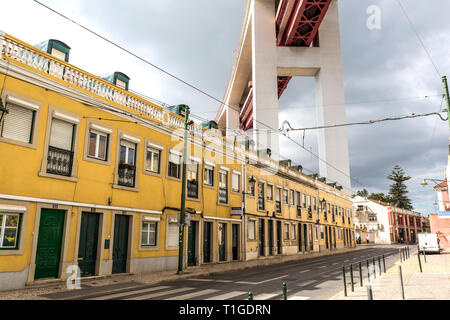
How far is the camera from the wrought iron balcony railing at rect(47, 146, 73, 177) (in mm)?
12758

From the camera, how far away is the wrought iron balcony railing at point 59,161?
12.8 metres

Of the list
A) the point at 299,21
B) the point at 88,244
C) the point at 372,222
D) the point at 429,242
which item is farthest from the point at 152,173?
the point at 372,222

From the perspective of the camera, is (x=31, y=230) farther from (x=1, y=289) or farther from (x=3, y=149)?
(x=3, y=149)

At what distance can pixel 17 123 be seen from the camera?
1187 centimetres

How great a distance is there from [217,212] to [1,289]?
45.1 feet

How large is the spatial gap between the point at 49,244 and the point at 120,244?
3.48 meters

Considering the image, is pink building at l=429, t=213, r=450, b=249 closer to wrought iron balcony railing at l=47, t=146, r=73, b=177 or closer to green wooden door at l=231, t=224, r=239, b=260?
green wooden door at l=231, t=224, r=239, b=260

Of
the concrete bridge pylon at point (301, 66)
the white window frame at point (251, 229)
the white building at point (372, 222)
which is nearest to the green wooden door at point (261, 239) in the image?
the white window frame at point (251, 229)

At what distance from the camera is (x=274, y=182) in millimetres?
31234

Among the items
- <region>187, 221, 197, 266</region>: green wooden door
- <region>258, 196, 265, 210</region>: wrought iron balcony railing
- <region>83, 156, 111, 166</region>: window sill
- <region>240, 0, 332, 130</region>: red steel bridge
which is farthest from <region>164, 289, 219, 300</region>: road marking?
<region>240, 0, 332, 130</region>: red steel bridge

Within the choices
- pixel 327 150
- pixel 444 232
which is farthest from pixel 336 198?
pixel 444 232

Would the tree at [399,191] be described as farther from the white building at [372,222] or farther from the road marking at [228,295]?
the road marking at [228,295]

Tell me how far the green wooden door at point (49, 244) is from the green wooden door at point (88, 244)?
38.5 inches

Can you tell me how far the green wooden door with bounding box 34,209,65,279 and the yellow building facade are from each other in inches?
1.5
